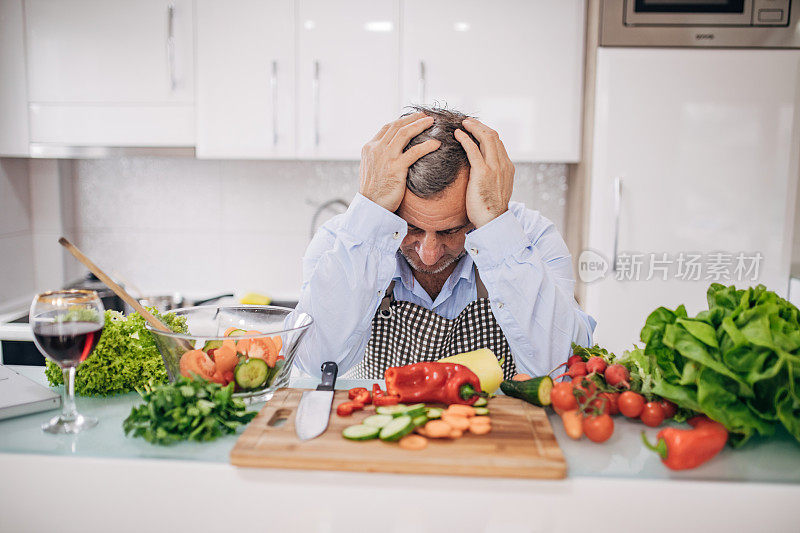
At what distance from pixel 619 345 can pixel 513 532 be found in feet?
6.22

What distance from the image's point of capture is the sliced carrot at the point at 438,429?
0.92 meters

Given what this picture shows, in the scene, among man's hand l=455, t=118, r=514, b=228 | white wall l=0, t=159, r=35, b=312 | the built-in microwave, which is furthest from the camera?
white wall l=0, t=159, r=35, b=312

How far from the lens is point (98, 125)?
2.75 metres

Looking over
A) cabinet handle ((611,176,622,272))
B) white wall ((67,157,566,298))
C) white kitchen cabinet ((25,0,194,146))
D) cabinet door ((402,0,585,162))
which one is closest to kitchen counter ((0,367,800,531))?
cabinet handle ((611,176,622,272))

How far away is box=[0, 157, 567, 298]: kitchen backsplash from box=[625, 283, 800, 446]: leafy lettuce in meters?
2.34

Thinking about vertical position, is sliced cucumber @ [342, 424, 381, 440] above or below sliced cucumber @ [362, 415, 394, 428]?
below

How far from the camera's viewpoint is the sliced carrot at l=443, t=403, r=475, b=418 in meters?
0.99

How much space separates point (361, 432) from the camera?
3.02ft

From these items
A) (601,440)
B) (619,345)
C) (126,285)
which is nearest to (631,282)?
(619,345)

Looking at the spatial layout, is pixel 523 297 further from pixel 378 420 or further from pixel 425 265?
pixel 378 420

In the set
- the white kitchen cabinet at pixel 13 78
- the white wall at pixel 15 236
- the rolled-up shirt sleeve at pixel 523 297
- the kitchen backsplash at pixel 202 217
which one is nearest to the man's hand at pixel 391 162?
the rolled-up shirt sleeve at pixel 523 297

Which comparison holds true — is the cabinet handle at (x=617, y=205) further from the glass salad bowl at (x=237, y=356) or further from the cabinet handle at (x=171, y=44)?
the cabinet handle at (x=171, y=44)

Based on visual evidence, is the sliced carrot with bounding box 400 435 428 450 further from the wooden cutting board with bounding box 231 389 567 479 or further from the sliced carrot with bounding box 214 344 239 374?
the sliced carrot with bounding box 214 344 239 374

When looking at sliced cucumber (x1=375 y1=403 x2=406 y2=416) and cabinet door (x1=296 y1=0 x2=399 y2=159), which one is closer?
sliced cucumber (x1=375 y1=403 x2=406 y2=416)
